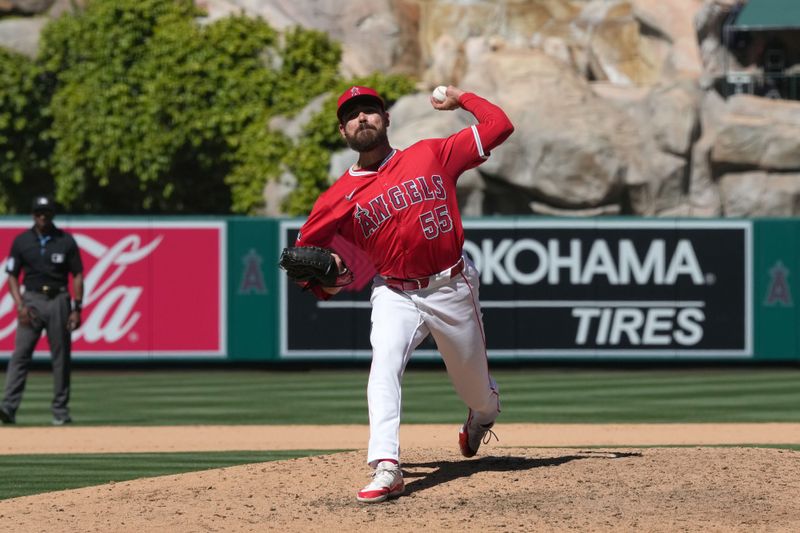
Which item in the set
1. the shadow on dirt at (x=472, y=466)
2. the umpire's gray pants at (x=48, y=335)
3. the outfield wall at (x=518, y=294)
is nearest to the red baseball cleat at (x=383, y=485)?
the shadow on dirt at (x=472, y=466)

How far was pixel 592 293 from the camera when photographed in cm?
1816

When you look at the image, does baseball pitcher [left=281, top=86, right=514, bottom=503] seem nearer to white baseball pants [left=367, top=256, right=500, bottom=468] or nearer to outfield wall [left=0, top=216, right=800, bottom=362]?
white baseball pants [left=367, top=256, right=500, bottom=468]

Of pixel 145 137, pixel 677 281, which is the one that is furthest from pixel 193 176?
pixel 677 281

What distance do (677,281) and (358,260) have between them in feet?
13.8

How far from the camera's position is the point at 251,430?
39.3 feet

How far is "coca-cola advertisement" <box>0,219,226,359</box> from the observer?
17.9 meters

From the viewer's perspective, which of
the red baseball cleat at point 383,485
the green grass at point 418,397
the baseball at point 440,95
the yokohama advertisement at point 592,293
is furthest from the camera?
the yokohama advertisement at point 592,293

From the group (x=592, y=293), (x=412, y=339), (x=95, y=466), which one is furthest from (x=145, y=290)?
(x=412, y=339)

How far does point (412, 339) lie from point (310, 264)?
2.12ft

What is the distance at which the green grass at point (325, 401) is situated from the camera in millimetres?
10000

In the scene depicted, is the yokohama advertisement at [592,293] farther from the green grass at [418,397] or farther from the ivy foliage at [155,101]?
the ivy foliage at [155,101]

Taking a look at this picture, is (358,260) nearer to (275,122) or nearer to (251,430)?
(251,430)

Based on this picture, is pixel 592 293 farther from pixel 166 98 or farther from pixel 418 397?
pixel 166 98

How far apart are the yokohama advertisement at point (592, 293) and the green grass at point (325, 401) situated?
40cm
